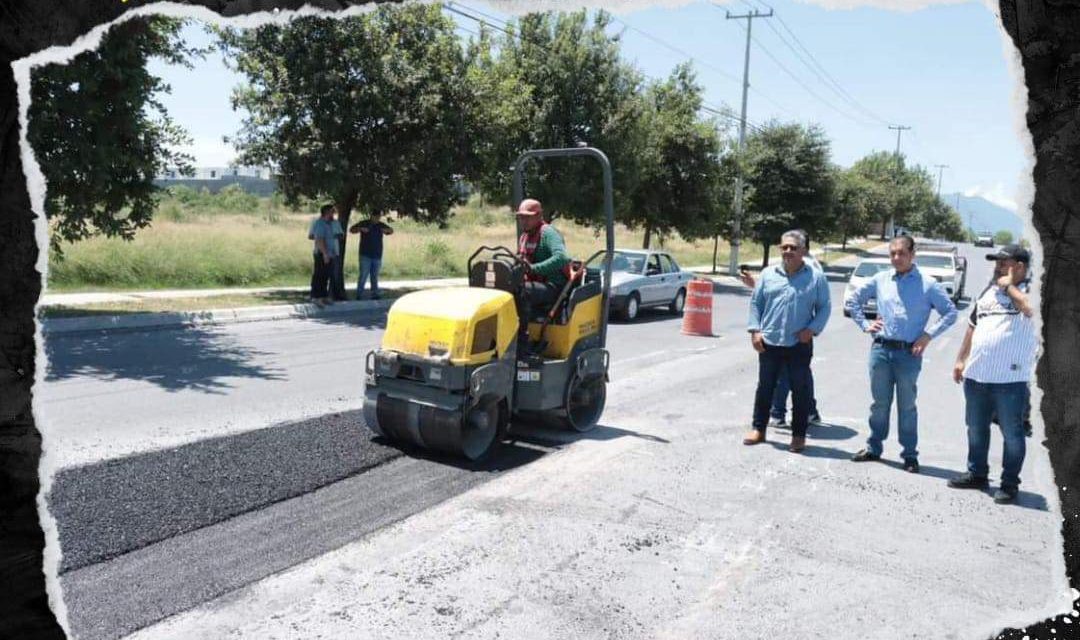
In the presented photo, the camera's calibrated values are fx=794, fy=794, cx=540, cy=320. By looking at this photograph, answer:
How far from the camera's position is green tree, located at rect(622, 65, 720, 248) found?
26845mm

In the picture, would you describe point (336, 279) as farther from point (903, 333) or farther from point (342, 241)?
point (903, 333)

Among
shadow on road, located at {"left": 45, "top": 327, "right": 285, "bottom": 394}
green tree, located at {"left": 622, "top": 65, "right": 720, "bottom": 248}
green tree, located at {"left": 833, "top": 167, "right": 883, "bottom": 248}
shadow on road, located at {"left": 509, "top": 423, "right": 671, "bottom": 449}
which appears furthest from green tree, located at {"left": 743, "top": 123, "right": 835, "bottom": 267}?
shadow on road, located at {"left": 509, "top": 423, "right": 671, "bottom": 449}

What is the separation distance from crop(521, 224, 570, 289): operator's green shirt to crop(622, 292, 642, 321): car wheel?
9843 millimetres

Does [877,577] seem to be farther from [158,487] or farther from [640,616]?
[158,487]

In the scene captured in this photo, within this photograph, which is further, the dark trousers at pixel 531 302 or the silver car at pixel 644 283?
the silver car at pixel 644 283

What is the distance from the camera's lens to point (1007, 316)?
4.25 meters

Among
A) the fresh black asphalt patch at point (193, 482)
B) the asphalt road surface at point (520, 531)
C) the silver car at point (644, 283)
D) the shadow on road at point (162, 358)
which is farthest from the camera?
the silver car at point (644, 283)

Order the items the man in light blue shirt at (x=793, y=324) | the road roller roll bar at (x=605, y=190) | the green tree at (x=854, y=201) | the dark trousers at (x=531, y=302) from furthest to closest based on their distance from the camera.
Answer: the green tree at (x=854, y=201) → the man in light blue shirt at (x=793, y=324) → the dark trousers at (x=531, y=302) → the road roller roll bar at (x=605, y=190)

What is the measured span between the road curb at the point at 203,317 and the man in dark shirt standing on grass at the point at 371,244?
0.52 meters

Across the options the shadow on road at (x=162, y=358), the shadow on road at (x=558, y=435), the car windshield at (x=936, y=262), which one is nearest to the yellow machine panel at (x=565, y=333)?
the shadow on road at (x=558, y=435)

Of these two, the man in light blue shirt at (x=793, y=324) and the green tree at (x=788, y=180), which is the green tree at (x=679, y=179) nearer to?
the green tree at (x=788, y=180)

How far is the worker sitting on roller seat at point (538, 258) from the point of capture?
6.05 metres

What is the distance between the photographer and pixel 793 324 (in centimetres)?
639

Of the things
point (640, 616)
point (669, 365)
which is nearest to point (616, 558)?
point (640, 616)
